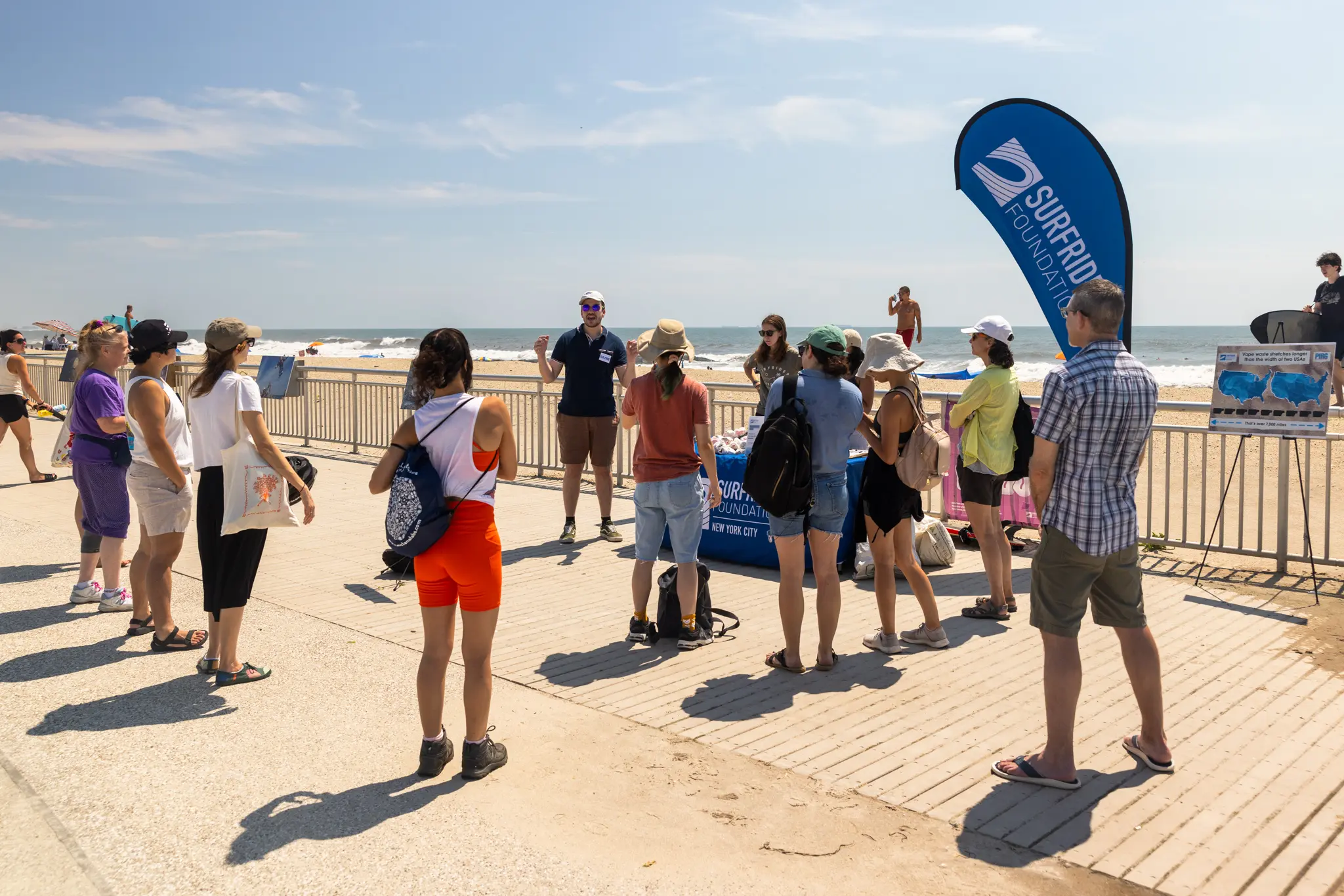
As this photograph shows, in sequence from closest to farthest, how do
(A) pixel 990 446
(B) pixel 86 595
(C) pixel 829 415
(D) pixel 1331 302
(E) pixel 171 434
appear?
(C) pixel 829 415
(E) pixel 171 434
(A) pixel 990 446
(B) pixel 86 595
(D) pixel 1331 302

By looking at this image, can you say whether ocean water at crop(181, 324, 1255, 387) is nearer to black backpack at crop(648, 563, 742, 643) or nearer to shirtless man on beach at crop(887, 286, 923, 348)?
shirtless man on beach at crop(887, 286, 923, 348)

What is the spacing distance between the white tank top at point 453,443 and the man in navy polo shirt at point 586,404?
455 cm

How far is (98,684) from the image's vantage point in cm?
510

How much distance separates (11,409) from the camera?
11125 millimetres

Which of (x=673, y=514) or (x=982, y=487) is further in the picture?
(x=982, y=487)

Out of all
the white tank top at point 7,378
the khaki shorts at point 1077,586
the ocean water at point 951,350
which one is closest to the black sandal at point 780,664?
the khaki shorts at point 1077,586

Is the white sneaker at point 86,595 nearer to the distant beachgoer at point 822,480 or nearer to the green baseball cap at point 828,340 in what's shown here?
the distant beachgoer at point 822,480

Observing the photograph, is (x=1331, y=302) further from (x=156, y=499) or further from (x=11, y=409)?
(x=11, y=409)

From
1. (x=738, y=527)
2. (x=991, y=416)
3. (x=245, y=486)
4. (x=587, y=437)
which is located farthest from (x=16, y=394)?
(x=991, y=416)

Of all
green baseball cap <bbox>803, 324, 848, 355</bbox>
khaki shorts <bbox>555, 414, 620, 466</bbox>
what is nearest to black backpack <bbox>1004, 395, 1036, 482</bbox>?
green baseball cap <bbox>803, 324, 848, 355</bbox>

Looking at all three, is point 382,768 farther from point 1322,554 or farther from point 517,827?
point 1322,554

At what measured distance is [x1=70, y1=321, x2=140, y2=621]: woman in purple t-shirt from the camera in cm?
604

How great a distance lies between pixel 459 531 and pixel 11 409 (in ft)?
31.5

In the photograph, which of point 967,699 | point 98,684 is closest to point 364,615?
A: point 98,684
